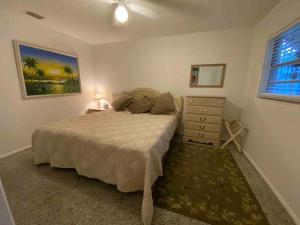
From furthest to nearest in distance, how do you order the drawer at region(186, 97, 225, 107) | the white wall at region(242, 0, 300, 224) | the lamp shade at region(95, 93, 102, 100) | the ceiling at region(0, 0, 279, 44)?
the lamp shade at region(95, 93, 102, 100), the drawer at region(186, 97, 225, 107), the ceiling at region(0, 0, 279, 44), the white wall at region(242, 0, 300, 224)

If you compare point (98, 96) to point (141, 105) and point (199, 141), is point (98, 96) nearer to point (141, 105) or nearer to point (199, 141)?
point (141, 105)

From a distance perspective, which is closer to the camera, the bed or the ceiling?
the bed

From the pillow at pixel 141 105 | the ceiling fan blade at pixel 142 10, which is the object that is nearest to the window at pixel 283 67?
the ceiling fan blade at pixel 142 10

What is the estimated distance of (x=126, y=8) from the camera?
6.74 feet

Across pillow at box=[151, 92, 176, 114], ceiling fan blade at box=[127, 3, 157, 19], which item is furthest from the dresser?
ceiling fan blade at box=[127, 3, 157, 19]

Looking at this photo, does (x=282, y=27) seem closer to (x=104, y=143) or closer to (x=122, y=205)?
(x=104, y=143)

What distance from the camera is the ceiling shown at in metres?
1.93

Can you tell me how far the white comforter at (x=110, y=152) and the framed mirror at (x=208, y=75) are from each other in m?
1.63

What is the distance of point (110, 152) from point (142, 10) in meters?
2.11

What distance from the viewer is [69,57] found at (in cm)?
326

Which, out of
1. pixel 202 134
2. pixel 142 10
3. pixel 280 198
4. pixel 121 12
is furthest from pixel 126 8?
pixel 280 198

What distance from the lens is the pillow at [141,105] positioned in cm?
306

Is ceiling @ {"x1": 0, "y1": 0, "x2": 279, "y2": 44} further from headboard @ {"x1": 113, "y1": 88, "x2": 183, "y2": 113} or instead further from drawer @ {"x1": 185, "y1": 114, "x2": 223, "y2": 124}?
drawer @ {"x1": 185, "y1": 114, "x2": 223, "y2": 124}

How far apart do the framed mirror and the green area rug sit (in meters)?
1.54
